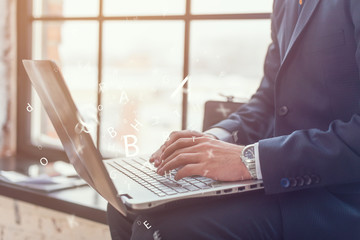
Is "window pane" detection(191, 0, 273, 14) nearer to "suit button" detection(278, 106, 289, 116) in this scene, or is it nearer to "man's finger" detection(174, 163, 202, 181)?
"suit button" detection(278, 106, 289, 116)

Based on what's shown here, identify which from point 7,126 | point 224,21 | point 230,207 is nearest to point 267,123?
point 230,207

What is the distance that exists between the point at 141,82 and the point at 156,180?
103 centimetres

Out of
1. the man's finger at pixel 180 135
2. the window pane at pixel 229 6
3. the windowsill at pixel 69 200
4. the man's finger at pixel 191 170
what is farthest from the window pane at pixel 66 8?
the man's finger at pixel 191 170

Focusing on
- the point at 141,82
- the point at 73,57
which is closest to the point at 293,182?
the point at 141,82

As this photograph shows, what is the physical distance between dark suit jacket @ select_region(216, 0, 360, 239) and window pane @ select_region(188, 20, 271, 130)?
0.60 meters

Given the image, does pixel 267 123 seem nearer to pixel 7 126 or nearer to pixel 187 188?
pixel 187 188

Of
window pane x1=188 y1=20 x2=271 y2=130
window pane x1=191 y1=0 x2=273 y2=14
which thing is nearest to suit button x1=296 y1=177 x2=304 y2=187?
window pane x1=188 y1=20 x2=271 y2=130

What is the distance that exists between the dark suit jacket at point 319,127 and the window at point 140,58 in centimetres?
64

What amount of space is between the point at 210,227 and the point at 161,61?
114 cm

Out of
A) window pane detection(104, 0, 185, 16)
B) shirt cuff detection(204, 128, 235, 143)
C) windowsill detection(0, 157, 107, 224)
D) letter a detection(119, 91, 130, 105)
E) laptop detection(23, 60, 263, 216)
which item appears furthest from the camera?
letter a detection(119, 91, 130, 105)

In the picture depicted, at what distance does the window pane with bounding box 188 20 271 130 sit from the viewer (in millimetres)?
1623

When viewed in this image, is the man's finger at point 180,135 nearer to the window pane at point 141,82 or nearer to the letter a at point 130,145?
the window pane at point 141,82

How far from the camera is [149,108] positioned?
188 centimetres

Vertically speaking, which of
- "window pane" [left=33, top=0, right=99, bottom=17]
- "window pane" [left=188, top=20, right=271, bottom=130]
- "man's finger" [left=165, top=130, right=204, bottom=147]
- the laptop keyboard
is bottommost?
the laptop keyboard
